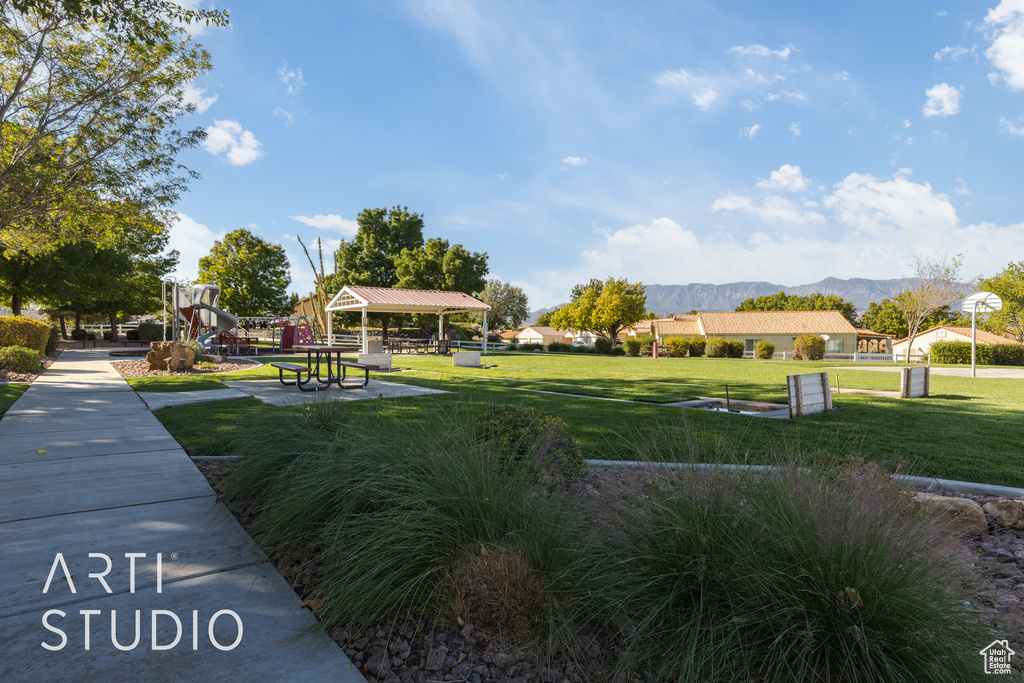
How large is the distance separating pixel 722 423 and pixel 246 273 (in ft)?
151

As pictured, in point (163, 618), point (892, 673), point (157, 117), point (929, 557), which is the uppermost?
point (157, 117)

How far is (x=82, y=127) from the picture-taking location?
1235 cm

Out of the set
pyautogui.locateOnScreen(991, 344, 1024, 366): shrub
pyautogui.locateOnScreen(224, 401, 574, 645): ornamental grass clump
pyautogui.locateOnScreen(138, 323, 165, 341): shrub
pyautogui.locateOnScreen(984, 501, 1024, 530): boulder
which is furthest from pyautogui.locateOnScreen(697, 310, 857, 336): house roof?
pyautogui.locateOnScreen(224, 401, 574, 645): ornamental grass clump

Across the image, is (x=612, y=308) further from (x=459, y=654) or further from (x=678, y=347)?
(x=459, y=654)

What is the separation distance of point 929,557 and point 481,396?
7808 millimetres

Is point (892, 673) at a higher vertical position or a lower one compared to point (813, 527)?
lower

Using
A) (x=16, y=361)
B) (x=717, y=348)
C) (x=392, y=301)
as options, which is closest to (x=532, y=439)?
(x=16, y=361)

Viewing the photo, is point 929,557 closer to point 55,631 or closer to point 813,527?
point 813,527

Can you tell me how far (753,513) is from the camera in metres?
2.13

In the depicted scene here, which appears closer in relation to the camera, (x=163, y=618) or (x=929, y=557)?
(x=929, y=557)

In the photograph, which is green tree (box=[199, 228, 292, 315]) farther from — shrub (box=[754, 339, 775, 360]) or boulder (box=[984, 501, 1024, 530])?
boulder (box=[984, 501, 1024, 530])

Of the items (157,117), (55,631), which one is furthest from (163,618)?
(157,117)

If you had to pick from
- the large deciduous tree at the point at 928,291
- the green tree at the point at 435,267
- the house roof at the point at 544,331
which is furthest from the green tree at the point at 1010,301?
the house roof at the point at 544,331

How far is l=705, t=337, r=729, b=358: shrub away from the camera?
118 feet
